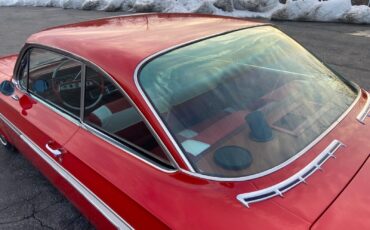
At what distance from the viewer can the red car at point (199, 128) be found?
159cm

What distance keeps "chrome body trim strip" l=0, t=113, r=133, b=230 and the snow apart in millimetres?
8841

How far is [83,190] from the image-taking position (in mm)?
2236

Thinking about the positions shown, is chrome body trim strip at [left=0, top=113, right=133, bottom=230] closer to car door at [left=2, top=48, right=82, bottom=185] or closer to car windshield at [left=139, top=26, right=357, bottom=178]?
car door at [left=2, top=48, right=82, bottom=185]

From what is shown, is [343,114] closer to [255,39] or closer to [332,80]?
[332,80]

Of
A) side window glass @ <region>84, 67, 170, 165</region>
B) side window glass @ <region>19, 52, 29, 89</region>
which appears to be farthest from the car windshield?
side window glass @ <region>19, 52, 29, 89</region>

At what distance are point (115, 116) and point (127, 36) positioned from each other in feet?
1.79

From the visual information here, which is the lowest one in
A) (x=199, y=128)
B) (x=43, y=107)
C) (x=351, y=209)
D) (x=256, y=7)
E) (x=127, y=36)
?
(x=256, y=7)

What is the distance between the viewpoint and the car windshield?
69.9 inches

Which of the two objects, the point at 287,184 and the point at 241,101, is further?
the point at 241,101

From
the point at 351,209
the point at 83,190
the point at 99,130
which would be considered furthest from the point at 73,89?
A: the point at 351,209

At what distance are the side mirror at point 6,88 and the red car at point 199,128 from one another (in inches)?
16.9

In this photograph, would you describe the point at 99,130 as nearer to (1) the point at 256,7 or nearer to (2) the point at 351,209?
(2) the point at 351,209

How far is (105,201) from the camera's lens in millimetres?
2021

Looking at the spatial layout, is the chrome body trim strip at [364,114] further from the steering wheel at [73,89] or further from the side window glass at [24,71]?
the side window glass at [24,71]
